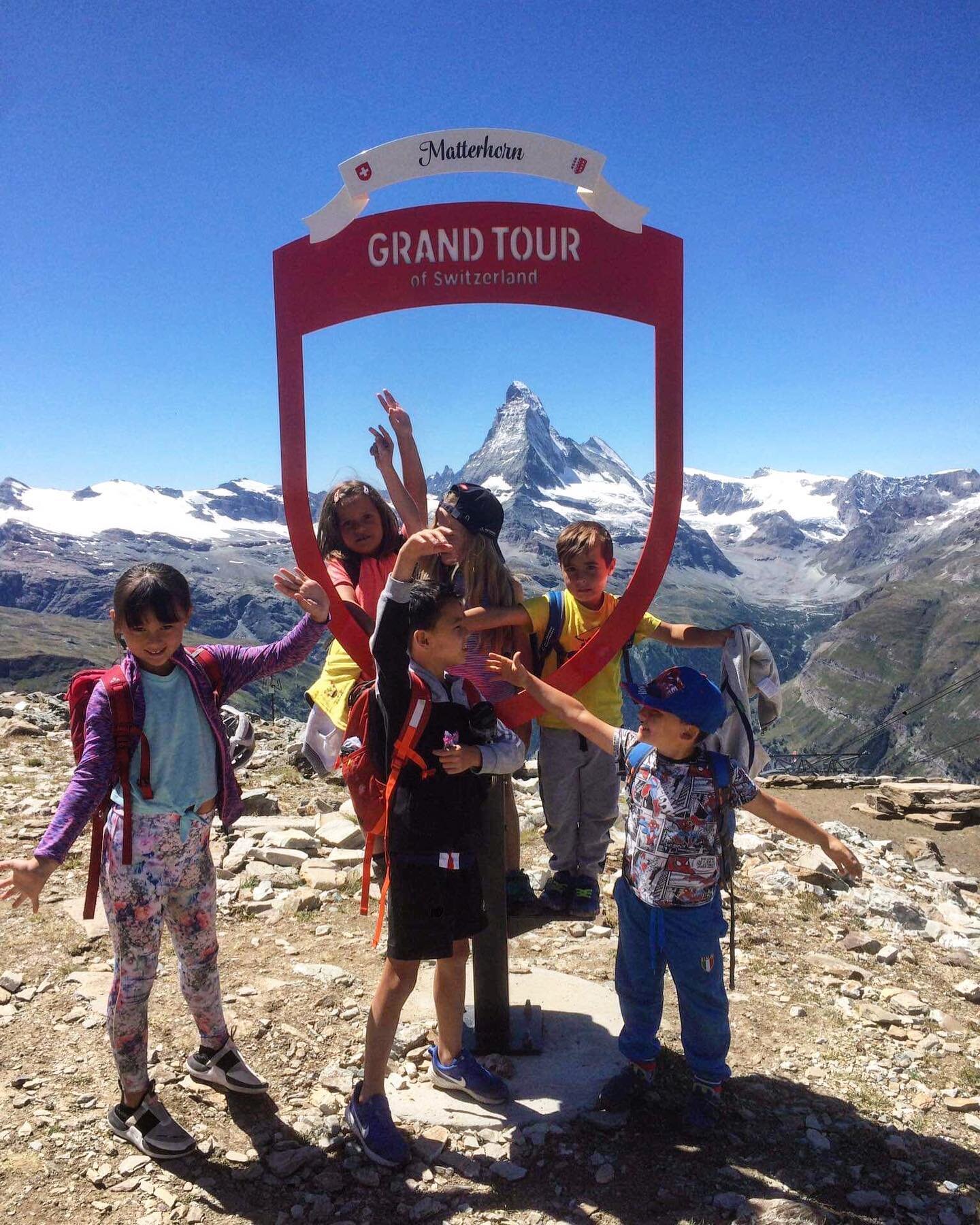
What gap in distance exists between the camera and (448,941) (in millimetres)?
3518

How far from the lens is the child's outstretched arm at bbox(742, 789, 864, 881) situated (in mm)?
3545

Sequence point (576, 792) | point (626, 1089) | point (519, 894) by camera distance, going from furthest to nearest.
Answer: point (519, 894) < point (576, 792) < point (626, 1089)

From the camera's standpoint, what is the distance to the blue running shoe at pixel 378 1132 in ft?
11.7

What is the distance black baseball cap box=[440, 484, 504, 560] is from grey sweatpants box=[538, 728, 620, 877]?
165 centimetres

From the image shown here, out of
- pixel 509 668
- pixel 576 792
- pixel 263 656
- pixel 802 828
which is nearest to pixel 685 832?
pixel 802 828

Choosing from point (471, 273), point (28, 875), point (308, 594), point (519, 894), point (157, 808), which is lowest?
point (519, 894)

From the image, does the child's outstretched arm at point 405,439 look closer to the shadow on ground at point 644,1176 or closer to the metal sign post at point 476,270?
the metal sign post at point 476,270

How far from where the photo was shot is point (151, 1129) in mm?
3617

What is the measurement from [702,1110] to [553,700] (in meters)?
1.99

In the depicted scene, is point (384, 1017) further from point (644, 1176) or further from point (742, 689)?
point (742, 689)

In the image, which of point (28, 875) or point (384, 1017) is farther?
point (384, 1017)

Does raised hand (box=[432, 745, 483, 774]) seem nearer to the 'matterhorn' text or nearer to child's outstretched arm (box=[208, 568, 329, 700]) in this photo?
child's outstretched arm (box=[208, 568, 329, 700])

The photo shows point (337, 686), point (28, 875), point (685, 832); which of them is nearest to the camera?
point (28, 875)

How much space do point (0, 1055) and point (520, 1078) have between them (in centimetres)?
266
